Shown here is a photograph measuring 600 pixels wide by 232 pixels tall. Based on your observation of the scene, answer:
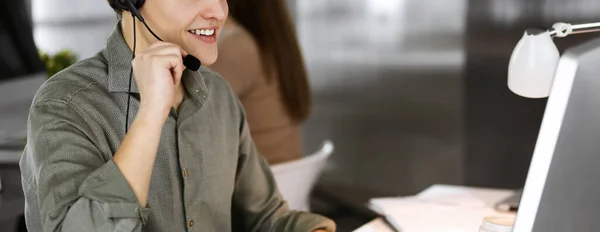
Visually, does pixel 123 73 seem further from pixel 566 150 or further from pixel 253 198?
pixel 566 150

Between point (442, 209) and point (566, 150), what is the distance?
971 millimetres

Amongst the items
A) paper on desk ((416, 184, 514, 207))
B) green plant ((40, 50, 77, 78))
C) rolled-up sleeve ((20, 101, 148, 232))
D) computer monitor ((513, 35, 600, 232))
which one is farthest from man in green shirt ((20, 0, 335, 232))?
green plant ((40, 50, 77, 78))

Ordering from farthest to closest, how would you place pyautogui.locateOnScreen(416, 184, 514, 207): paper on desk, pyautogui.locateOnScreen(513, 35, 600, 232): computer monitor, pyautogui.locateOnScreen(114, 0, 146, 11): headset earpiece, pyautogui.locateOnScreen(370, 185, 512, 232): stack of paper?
pyautogui.locateOnScreen(416, 184, 514, 207): paper on desk
pyautogui.locateOnScreen(370, 185, 512, 232): stack of paper
pyautogui.locateOnScreen(114, 0, 146, 11): headset earpiece
pyautogui.locateOnScreen(513, 35, 600, 232): computer monitor

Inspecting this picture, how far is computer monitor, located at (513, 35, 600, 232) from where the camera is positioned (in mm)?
1061

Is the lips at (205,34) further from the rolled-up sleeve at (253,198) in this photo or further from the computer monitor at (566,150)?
the computer monitor at (566,150)

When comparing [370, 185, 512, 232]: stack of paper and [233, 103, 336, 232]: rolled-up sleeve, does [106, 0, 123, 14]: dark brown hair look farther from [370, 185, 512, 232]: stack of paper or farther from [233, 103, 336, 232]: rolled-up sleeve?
[370, 185, 512, 232]: stack of paper

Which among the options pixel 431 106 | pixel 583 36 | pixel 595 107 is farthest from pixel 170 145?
pixel 431 106

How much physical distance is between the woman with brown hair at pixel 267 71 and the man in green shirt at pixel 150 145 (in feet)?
3.11

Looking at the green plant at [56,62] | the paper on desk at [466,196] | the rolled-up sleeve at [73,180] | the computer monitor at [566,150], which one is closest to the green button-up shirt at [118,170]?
the rolled-up sleeve at [73,180]

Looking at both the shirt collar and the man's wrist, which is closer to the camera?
the man's wrist

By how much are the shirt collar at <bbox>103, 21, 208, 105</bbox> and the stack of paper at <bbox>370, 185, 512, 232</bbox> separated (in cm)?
48

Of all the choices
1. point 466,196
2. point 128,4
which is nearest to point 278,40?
point 466,196

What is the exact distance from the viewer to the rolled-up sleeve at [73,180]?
145cm

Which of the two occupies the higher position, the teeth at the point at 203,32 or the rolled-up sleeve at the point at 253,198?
the teeth at the point at 203,32
